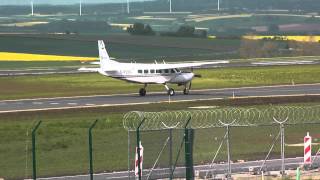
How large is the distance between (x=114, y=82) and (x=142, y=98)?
2416 cm

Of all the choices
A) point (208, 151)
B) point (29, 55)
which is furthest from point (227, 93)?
point (29, 55)

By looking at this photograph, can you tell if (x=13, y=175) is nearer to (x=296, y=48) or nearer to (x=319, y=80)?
(x=319, y=80)

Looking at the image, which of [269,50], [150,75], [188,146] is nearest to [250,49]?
[269,50]

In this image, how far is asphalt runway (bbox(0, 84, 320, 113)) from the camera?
7162cm

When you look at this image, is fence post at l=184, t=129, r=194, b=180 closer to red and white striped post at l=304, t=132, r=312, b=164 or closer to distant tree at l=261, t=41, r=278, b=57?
red and white striped post at l=304, t=132, r=312, b=164

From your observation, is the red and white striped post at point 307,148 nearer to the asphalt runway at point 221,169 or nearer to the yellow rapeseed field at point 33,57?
the asphalt runway at point 221,169

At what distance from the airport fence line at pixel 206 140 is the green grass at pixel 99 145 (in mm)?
42

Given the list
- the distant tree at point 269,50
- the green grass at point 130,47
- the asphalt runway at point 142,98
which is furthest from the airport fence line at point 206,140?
the distant tree at point 269,50

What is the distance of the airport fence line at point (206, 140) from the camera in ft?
104

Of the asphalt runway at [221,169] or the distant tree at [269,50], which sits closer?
the asphalt runway at [221,169]

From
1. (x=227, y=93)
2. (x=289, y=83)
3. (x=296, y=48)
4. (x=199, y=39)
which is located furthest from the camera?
(x=199, y=39)

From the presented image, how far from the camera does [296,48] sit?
17150 centimetres

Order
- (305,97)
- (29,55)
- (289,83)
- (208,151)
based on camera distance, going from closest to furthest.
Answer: (208,151) < (305,97) < (289,83) < (29,55)

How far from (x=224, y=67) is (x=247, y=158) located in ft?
286
